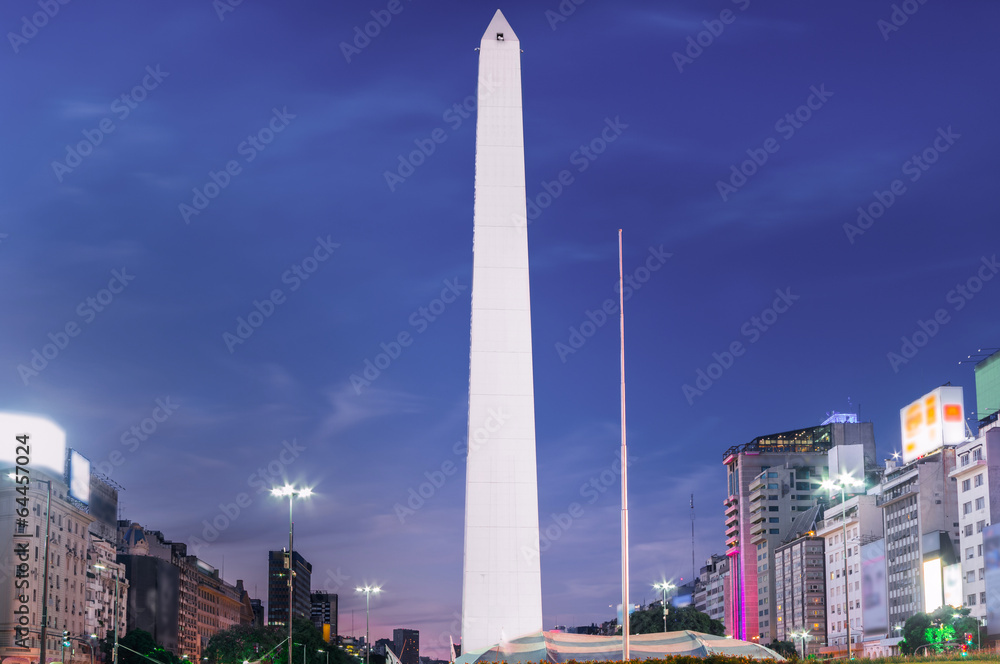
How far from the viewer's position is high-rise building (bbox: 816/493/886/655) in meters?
146

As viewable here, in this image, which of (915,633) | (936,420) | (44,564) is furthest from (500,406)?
(936,420)

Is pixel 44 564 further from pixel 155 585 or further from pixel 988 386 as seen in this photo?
pixel 988 386

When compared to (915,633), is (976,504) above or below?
above

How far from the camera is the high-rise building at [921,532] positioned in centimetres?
12362

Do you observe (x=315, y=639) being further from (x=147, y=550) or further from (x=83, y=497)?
(x=147, y=550)

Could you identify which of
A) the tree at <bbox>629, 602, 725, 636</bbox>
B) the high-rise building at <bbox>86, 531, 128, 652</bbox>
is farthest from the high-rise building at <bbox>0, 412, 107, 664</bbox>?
the tree at <bbox>629, 602, 725, 636</bbox>

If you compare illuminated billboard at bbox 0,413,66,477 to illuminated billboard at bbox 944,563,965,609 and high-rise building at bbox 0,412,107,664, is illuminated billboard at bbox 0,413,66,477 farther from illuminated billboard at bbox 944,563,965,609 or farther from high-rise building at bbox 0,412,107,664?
illuminated billboard at bbox 944,563,965,609

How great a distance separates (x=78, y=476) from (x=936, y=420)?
8827 cm

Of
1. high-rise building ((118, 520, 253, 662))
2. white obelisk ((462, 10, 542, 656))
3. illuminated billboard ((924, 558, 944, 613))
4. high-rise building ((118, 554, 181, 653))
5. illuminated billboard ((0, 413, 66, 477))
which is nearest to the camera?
white obelisk ((462, 10, 542, 656))

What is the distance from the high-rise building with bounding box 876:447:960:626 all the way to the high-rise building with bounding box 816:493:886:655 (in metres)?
5.61

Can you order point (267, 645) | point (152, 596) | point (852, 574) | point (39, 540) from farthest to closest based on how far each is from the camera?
point (152, 596) → point (852, 574) → point (267, 645) → point (39, 540)

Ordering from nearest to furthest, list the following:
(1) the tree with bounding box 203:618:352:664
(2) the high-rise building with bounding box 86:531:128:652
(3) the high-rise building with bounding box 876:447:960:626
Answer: (1) the tree with bounding box 203:618:352:664, (3) the high-rise building with bounding box 876:447:960:626, (2) the high-rise building with bounding box 86:531:128:652

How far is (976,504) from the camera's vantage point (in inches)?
4540

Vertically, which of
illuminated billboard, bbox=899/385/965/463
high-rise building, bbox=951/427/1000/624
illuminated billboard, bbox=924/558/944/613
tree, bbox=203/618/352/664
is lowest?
tree, bbox=203/618/352/664
